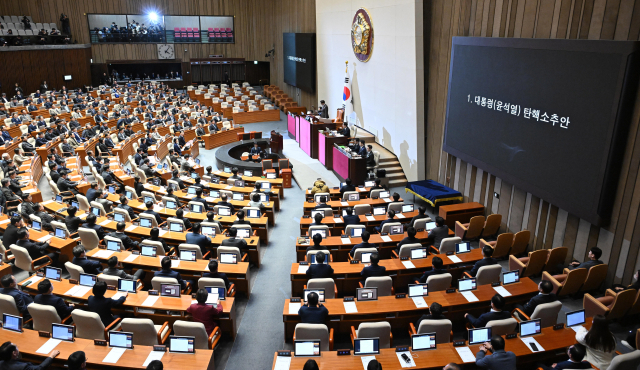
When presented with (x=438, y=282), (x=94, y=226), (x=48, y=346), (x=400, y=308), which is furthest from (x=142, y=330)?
(x=438, y=282)

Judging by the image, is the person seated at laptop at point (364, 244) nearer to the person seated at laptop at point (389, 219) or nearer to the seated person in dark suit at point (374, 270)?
the seated person in dark suit at point (374, 270)

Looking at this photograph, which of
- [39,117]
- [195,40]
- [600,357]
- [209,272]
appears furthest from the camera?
[195,40]

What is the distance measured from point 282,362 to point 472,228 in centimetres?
606

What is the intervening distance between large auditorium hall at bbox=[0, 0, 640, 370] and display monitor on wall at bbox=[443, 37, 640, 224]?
4 centimetres

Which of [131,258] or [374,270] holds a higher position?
[374,270]

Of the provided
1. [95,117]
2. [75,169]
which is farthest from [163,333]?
[95,117]

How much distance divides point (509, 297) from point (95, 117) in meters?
18.7

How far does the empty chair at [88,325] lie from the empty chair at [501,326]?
16.2ft

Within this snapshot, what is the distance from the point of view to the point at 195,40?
32.0 m

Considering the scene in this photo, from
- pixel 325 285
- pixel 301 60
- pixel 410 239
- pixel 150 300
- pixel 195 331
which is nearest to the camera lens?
pixel 195 331

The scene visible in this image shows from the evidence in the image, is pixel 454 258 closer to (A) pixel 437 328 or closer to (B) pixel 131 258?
(A) pixel 437 328

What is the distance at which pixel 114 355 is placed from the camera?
16.9 feet

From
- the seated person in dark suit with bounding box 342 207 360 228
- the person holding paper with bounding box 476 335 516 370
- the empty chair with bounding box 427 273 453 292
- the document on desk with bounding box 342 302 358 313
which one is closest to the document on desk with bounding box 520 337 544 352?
the person holding paper with bounding box 476 335 516 370

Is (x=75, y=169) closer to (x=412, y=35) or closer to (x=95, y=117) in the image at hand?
(x=95, y=117)
